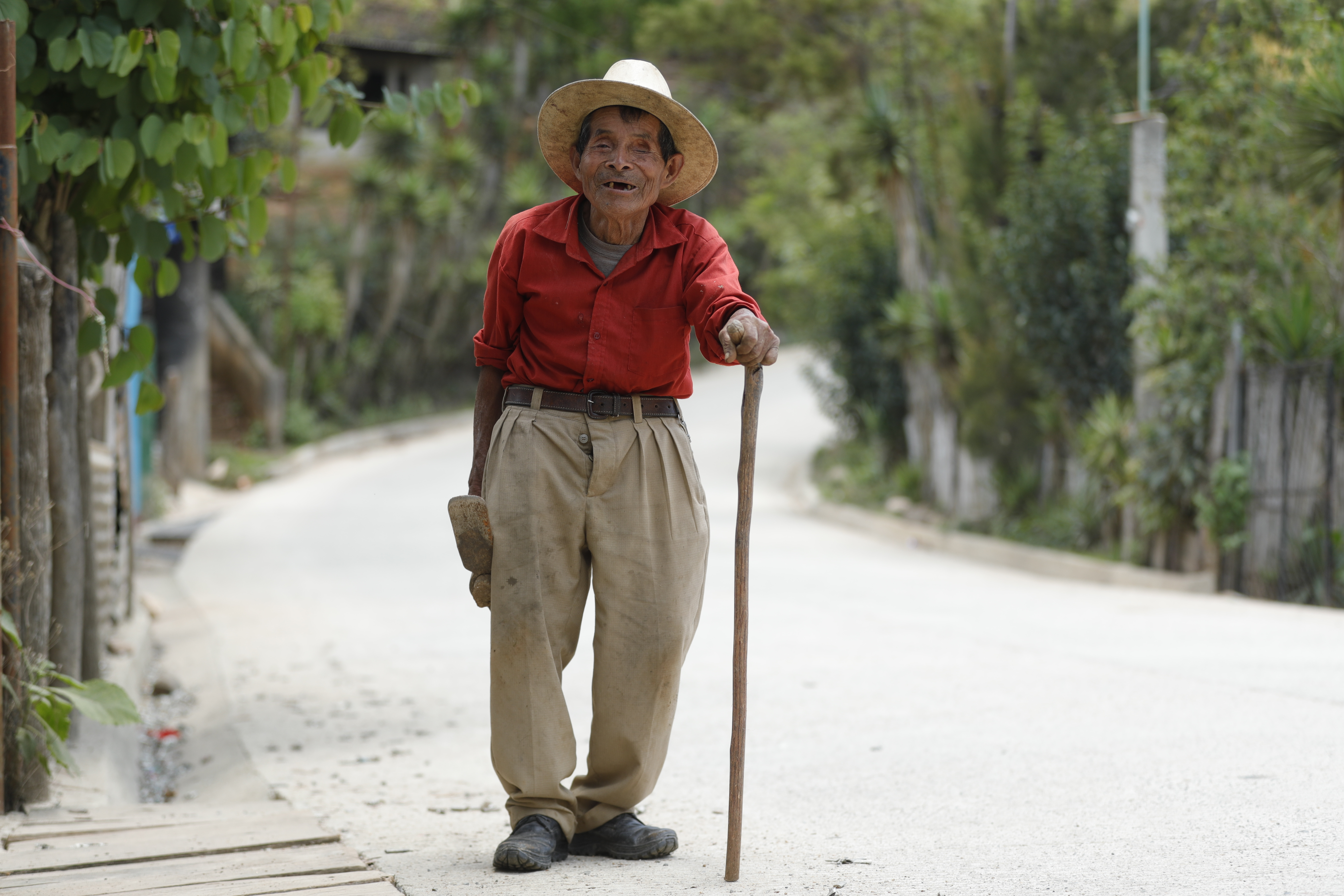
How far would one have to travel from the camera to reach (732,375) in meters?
43.2

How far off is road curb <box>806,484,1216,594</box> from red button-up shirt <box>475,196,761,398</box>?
362 inches

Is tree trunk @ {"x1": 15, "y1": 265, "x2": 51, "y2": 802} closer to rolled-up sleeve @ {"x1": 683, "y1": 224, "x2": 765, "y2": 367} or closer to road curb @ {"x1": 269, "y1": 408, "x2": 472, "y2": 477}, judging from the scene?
rolled-up sleeve @ {"x1": 683, "y1": 224, "x2": 765, "y2": 367}

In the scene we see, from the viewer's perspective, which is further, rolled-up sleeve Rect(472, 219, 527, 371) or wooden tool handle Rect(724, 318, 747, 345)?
rolled-up sleeve Rect(472, 219, 527, 371)

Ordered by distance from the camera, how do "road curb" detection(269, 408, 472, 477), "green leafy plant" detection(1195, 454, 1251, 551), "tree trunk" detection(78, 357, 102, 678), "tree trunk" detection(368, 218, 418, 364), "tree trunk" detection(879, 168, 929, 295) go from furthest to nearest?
"tree trunk" detection(368, 218, 418, 364)
"road curb" detection(269, 408, 472, 477)
"tree trunk" detection(879, 168, 929, 295)
"green leafy plant" detection(1195, 454, 1251, 551)
"tree trunk" detection(78, 357, 102, 678)

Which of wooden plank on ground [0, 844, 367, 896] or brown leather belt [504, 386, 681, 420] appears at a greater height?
brown leather belt [504, 386, 681, 420]

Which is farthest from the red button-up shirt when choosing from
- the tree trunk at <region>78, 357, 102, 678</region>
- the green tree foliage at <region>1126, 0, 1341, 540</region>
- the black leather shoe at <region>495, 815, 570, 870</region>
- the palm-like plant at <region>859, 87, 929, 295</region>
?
the palm-like plant at <region>859, 87, 929, 295</region>

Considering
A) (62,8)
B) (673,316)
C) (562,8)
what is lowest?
(673,316)

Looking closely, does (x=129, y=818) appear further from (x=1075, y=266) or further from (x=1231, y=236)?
(x=1075, y=266)

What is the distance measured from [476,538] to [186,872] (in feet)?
3.51

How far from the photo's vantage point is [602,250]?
3.69 m

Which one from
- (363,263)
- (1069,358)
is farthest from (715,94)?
(1069,358)

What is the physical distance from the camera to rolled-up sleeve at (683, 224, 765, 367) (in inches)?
134

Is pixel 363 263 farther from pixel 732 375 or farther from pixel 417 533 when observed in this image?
pixel 417 533

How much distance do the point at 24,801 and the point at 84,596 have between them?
4.66 feet
